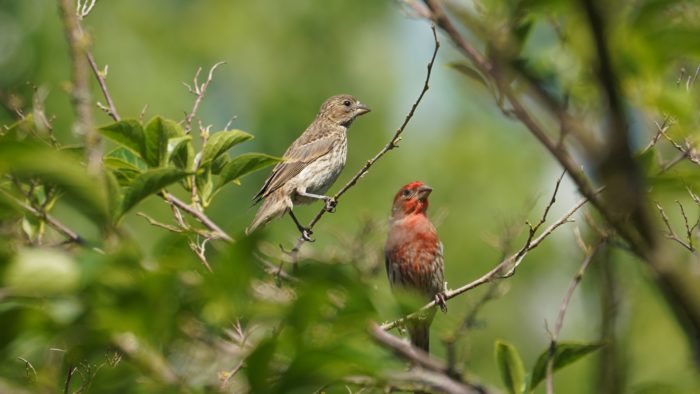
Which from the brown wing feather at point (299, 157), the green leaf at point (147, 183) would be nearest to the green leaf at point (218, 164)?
the green leaf at point (147, 183)

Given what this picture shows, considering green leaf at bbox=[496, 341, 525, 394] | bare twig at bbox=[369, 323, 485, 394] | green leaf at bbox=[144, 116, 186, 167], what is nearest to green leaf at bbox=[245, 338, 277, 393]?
bare twig at bbox=[369, 323, 485, 394]

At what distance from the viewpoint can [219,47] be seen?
1012 inches

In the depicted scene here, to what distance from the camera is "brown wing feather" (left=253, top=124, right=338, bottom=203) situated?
873 cm

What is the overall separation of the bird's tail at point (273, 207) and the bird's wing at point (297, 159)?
64mm

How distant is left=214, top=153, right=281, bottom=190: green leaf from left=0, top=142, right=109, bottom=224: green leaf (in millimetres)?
1223

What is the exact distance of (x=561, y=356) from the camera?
2182 millimetres

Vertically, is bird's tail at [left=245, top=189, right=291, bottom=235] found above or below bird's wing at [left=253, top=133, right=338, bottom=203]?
below

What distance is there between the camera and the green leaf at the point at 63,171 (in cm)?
155

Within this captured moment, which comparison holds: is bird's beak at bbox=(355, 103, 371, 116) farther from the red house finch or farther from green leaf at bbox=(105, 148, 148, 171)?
green leaf at bbox=(105, 148, 148, 171)

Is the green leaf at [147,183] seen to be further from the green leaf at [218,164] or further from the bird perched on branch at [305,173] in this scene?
the bird perched on branch at [305,173]

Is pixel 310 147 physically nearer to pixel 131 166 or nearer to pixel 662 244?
pixel 131 166

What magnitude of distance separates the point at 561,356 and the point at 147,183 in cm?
96

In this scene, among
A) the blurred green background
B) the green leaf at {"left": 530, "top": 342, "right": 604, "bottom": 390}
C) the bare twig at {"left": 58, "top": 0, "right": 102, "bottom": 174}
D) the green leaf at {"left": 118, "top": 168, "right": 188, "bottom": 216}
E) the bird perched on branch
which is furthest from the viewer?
the blurred green background

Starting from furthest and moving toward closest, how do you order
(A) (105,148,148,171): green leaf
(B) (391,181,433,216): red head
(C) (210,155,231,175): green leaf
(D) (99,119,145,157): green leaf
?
(B) (391,181,433,216): red head, (C) (210,155,231,175): green leaf, (A) (105,148,148,171): green leaf, (D) (99,119,145,157): green leaf
